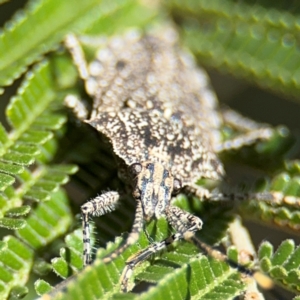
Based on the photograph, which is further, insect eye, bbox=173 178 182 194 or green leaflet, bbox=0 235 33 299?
insect eye, bbox=173 178 182 194

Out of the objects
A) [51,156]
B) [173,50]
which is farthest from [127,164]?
[173,50]

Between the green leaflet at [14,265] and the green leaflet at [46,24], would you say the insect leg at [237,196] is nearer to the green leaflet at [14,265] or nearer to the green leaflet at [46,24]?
the green leaflet at [14,265]

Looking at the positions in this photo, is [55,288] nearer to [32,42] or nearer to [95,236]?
[95,236]

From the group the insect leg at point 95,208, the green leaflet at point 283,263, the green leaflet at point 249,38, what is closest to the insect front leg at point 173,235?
the insect leg at point 95,208

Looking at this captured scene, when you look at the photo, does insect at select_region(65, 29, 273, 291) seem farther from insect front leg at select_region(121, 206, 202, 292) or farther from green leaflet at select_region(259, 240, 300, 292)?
green leaflet at select_region(259, 240, 300, 292)

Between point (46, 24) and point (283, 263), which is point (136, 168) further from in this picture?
point (46, 24)

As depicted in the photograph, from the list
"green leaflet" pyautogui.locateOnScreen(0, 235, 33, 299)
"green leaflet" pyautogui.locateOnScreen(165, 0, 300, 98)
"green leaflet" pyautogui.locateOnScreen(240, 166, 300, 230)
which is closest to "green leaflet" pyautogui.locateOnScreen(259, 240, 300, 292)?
"green leaflet" pyautogui.locateOnScreen(240, 166, 300, 230)
